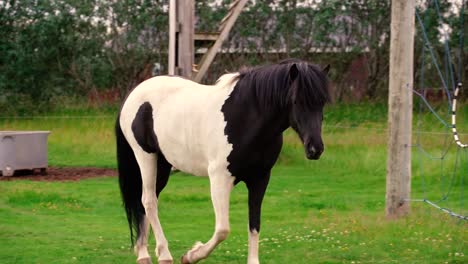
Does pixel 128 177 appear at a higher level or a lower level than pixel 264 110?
lower

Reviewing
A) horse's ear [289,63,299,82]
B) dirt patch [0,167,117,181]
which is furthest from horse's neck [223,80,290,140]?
dirt patch [0,167,117,181]

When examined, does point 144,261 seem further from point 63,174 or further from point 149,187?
point 63,174

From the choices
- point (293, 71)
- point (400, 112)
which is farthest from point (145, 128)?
point (400, 112)

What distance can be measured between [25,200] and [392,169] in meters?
5.18

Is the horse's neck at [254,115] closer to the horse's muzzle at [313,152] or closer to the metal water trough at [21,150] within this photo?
the horse's muzzle at [313,152]

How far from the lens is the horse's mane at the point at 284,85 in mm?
6484

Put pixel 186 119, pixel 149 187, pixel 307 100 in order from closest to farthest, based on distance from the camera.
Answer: pixel 307 100 < pixel 186 119 < pixel 149 187

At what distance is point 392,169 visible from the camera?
32.5ft

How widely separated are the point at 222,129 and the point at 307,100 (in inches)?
32.0

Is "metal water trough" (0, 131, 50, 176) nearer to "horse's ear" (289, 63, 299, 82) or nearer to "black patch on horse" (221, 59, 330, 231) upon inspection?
"black patch on horse" (221, 59, 330, 231)

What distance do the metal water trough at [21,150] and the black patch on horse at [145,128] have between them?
25.4 ft

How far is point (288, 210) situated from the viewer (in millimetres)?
11492

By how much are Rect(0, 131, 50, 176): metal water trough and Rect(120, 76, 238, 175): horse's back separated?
24.8 ft

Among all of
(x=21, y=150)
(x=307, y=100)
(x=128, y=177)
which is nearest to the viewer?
(x=307, y=100)
